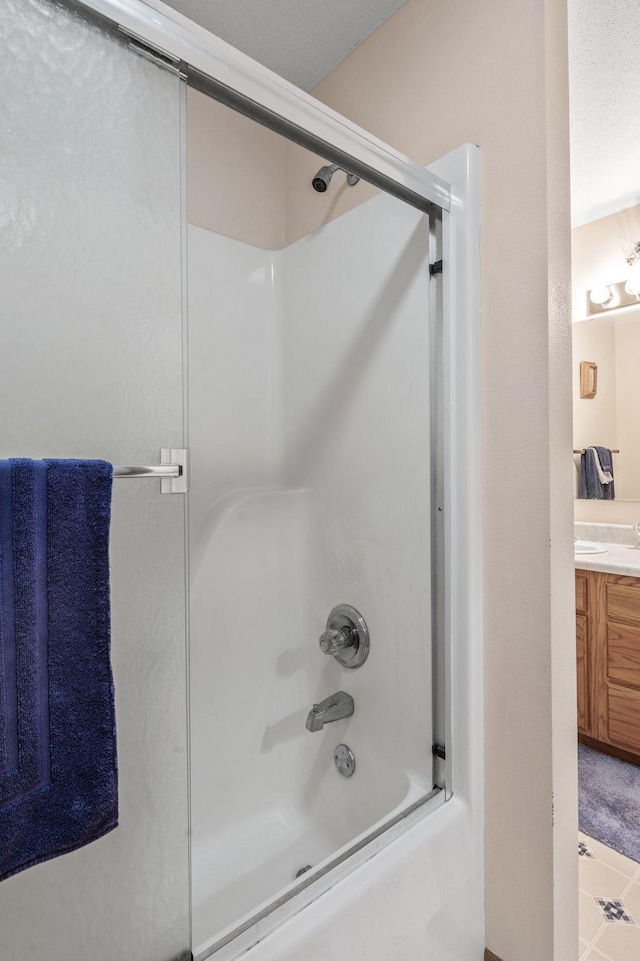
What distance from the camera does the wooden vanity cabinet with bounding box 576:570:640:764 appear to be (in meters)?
2.08

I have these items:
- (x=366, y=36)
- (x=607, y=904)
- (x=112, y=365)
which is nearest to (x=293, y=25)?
(x=366, y=36)

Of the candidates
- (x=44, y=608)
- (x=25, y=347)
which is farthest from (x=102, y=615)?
(x=25, y=347)

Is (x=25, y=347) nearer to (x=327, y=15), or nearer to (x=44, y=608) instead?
(x=44, y=608)

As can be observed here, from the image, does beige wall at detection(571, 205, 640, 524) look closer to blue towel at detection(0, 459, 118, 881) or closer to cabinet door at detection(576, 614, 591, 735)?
cabinet door at detection(576, 614, 591, 735)

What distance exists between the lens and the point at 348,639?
1414 millimetres

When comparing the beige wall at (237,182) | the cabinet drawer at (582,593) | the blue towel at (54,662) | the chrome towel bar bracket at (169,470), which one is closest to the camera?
the blue towel at (54,662)

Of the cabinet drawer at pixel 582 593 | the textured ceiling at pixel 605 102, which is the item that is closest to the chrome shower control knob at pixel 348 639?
the cabinet drawer at pixel 582 593

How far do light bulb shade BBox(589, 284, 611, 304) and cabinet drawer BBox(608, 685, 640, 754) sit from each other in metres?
1.74

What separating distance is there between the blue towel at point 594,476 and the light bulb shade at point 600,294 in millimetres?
703

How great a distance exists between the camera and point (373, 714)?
4.44 ft

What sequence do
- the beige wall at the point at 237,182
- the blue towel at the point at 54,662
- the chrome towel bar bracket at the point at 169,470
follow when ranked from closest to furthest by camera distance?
the blue towel at the point at 54,662, the chrome towel bar bracket at the point at 169,470, the beige wall at the point at 237,182

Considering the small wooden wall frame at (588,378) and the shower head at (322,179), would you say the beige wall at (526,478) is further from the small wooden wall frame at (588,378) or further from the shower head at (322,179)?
the small wooden wall frame at (588,378)

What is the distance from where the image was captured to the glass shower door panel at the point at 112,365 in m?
0.63

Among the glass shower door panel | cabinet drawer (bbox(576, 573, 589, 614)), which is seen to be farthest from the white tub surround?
cabinet drawer (bbox(576, 573, 589, 614))
